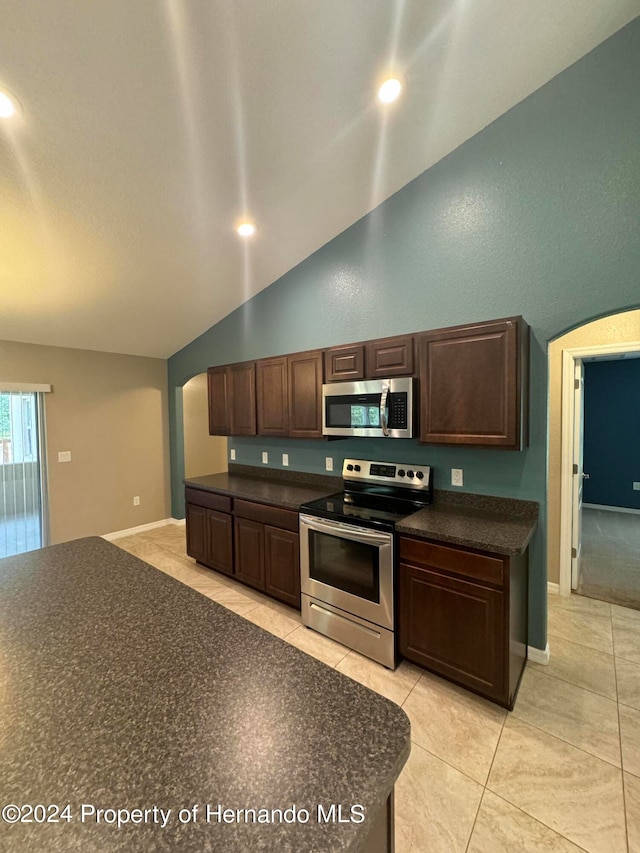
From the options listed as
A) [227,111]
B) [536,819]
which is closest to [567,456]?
[536,819]

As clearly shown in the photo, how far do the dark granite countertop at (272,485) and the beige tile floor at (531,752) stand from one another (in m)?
1.00

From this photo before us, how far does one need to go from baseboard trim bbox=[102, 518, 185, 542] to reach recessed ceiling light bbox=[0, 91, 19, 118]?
13.9ft

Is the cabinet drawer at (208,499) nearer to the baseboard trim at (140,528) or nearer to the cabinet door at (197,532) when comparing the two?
the cabinet door at (197,532)

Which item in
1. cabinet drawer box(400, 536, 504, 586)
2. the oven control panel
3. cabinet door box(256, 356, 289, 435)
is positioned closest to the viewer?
cabinet drawer box(400, 536, 504, 586)

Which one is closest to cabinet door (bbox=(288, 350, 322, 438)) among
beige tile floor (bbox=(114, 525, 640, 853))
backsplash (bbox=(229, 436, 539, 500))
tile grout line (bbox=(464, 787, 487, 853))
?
backsplash (bbox=(229, 436, 539, 500))

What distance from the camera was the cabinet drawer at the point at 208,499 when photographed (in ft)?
11.0

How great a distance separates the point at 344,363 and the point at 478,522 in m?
1.50

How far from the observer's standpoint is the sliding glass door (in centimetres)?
380

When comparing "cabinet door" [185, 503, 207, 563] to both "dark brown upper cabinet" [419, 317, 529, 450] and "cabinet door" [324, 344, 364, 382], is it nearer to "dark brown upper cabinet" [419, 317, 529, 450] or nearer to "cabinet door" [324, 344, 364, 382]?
"cabinet door" [324, 344, 364, 382]

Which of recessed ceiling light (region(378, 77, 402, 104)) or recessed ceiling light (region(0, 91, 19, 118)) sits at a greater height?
recessed ceiling light (region(378, 77, 402, 104))

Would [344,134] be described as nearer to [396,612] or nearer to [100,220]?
[100,220]

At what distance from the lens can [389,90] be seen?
6.64 ft

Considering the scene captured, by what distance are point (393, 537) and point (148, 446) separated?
4.12 metres

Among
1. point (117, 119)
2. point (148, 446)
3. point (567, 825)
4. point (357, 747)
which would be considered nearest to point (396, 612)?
point (567, 825)
